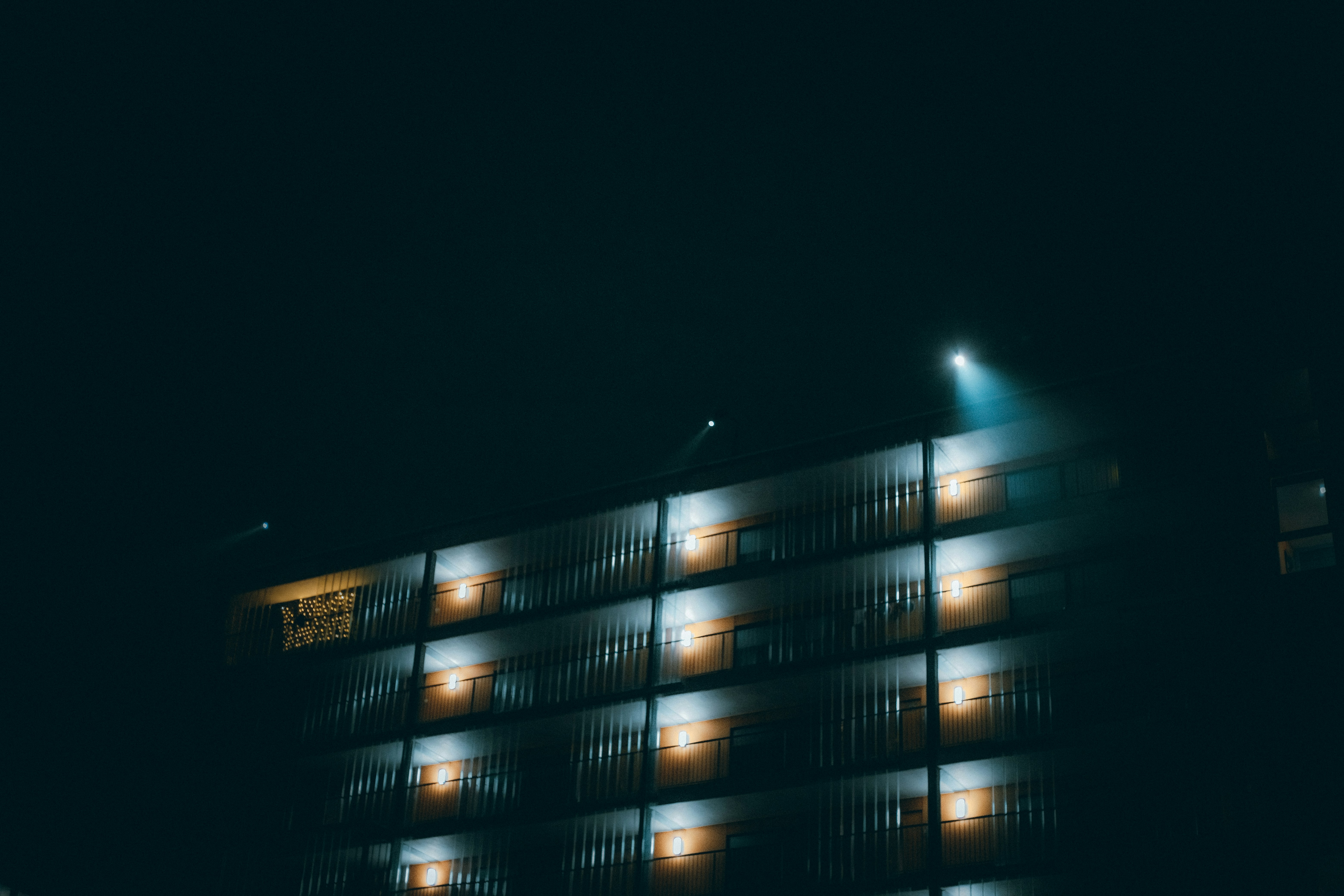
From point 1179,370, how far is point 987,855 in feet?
38.8

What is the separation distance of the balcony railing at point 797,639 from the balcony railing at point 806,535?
1.64 m

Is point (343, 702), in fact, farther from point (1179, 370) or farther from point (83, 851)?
point (1179, 370)

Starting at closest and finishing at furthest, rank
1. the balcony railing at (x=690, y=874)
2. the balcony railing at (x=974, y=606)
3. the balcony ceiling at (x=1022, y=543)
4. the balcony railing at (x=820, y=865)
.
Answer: the balcony railing at (x=820, y=865) → the balcony ceiling at (x=1022, y=543) → the balcony railing at (x=690, y=874) → the balcony railing at (x=974, y=606)

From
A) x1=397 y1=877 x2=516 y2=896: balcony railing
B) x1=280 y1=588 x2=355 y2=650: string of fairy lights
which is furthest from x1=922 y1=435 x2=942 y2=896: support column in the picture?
x1=280 y1=588 x2=355 y2=650: string of fairy lights

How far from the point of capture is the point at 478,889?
36594mm

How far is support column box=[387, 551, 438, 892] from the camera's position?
37.4 metres

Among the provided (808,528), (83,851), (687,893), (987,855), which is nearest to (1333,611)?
(987,855)

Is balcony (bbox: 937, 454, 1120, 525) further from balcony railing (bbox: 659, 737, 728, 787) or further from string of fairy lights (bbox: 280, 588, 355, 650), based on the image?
string of fairy lights (bbox: 280, 588, 355, 650)

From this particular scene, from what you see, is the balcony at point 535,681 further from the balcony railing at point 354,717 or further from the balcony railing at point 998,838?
the balcony railing at point 998,838

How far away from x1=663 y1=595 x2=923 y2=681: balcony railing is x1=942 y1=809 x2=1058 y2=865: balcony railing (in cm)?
467

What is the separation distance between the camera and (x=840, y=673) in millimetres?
34531

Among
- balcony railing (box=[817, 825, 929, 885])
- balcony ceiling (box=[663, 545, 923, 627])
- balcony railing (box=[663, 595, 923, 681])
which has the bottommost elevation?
balcony railing (box=[817, 825, 929, 885])

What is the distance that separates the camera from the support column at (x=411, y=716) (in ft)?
123

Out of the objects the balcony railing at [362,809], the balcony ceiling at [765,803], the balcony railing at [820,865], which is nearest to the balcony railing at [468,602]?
the balcony railing at [362,809]
